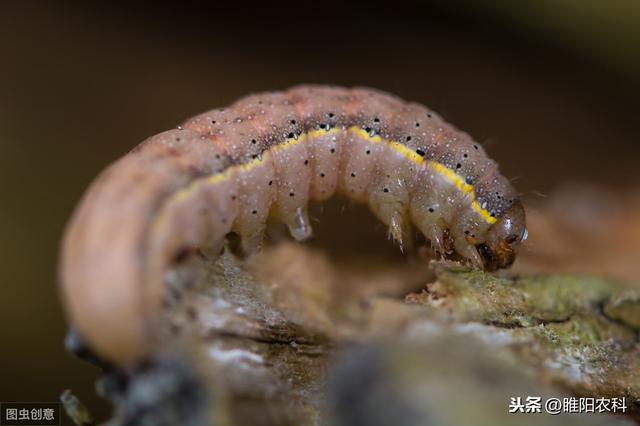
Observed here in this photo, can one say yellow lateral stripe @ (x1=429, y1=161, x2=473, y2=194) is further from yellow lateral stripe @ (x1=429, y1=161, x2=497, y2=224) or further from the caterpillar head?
the caterpillar head

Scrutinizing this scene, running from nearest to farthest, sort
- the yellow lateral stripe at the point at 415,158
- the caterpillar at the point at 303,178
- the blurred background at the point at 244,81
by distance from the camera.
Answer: the caterpillar at the point at 303,178, the yellow lateral stripe at the point at 415,158, the blurred background at the point at 244,81

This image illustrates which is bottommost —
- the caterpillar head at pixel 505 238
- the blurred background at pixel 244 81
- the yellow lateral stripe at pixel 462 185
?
the caterpillar head at pixel 505 238

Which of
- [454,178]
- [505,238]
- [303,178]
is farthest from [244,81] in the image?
[505,238]

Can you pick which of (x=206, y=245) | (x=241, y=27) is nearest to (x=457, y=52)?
(x=241, y=27)

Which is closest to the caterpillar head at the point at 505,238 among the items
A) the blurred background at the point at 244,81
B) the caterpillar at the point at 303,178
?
the caterpillar at the point at 303,178

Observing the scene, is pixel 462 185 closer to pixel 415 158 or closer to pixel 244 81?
pixel 415 158

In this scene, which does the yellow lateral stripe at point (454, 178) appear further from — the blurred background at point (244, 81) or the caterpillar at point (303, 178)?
the blurred background at point (244, 81)

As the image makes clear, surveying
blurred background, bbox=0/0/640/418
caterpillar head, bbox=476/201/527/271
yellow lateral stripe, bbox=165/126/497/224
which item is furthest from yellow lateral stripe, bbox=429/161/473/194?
blurred background, bbox=0/0/640/418
